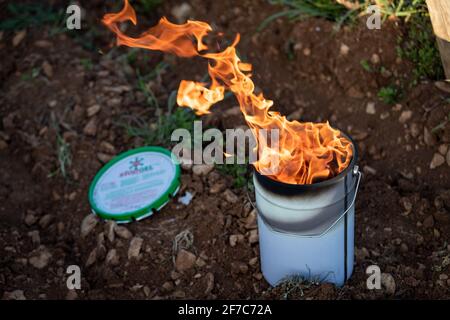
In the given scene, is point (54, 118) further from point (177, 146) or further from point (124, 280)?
point (124, 280)

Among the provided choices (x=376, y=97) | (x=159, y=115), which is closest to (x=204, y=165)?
(x=159, y=115)

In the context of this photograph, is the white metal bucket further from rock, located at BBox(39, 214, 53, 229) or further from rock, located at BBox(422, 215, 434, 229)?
rock, located at BBox(39, 214, 53, 229)

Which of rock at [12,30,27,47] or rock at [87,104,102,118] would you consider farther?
rock at [12,30,27,47]

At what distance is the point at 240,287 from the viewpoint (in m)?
3.27

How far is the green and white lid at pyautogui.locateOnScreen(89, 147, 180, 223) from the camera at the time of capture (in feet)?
11.8

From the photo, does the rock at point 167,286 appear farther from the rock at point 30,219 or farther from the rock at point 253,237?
the rock at point 30,219

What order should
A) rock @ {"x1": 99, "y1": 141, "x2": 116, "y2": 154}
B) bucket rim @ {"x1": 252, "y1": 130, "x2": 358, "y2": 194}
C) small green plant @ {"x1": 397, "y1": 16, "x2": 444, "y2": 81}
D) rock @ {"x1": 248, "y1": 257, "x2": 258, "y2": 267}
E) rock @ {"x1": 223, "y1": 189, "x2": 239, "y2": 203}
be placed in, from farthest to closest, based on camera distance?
rock @ {"x1": 99, "y1": 141, "x2": 116, "y2": 154} < small green plant @ {"x1": 397, "y1": 16, "x2": 444, "y2": 81} < rock @ {"x1": 223, "y1": 189, "x2": 239, "y2": 203} < rock @ {"x1": 248, "y1": 257, "x2": 258, "y2": 267} < bucket rim @ {"x1": 252, "y1": 130, "x2": 358, "y2": 194}

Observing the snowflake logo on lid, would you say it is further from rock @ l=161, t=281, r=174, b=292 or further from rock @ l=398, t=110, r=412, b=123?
rock @ l=398, t=110, r=412, b=123

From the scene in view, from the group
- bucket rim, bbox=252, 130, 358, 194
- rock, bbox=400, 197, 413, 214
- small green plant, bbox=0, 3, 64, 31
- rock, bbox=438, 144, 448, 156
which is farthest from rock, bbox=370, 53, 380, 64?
small green plant, bbox=0, 3, 64, 31

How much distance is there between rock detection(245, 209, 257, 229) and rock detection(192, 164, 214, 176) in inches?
15.6

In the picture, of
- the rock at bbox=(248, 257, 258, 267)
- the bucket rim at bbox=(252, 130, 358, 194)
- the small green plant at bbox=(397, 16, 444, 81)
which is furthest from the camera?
the small green plant at bbox=(397, 16, 444, 81)

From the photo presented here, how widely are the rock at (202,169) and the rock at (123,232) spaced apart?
519 millimetres

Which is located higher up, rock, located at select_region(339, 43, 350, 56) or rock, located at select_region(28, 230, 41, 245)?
rock, located at select_region(339, 43, 350, 56)

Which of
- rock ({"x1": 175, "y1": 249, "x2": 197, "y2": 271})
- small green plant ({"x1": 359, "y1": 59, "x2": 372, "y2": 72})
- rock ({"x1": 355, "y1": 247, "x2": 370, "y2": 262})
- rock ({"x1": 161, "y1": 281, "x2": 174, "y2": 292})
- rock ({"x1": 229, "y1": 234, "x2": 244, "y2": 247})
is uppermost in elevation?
small green plant ({"x1": 359, "y1": 59, "x2": 372, "y2": 72})
